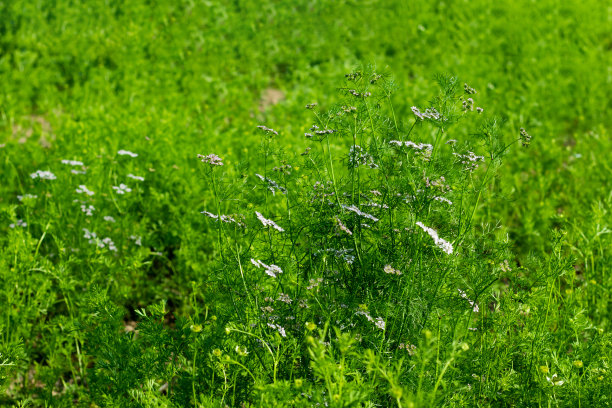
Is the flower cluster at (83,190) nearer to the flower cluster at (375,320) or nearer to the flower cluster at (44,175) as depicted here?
the flower cluster at (44,175)

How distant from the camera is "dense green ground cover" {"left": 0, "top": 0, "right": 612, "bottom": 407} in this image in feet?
8.04

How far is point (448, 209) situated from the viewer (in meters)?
2.58

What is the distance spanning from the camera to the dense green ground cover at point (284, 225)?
245 cm

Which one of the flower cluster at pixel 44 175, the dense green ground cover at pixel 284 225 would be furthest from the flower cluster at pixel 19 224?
the flower cluster at pixel 44 175

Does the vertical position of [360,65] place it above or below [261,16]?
above

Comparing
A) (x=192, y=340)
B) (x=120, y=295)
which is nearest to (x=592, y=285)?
(x=192, y=340)

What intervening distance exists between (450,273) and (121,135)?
3460mm

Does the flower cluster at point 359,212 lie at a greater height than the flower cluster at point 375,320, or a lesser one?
greater

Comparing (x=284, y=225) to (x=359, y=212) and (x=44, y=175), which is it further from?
(x=44, y=175)

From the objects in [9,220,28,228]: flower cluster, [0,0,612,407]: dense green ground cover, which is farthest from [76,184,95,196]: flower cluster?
[9,220,28,228]: flower cluster

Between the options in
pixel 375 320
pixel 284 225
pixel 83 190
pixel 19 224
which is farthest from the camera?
pixel 83 190

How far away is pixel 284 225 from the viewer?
2816mm

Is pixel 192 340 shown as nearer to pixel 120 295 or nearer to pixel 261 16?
pixel 120 295

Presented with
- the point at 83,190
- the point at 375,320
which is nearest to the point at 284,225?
the point at 375,320
